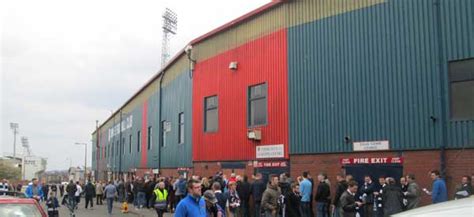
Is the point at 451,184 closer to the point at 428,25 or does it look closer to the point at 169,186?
the point at 428,25

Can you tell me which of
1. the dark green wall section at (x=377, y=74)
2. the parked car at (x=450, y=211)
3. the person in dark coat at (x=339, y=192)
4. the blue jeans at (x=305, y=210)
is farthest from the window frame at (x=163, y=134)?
the parked car at (x=450, y=211)

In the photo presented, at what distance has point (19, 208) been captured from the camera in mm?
9570

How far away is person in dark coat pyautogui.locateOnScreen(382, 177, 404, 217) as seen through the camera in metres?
15.0

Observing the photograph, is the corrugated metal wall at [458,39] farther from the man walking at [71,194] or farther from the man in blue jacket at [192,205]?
the man walking at [71,194]

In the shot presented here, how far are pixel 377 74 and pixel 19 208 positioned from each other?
11.8 meters

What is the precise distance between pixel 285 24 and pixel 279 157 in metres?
5.08

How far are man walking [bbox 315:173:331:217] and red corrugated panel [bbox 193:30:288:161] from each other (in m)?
3.91

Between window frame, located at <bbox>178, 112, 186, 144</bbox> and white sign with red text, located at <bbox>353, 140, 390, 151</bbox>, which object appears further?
window frame, located at <bbox>178, 112, 186, 144</bbox>

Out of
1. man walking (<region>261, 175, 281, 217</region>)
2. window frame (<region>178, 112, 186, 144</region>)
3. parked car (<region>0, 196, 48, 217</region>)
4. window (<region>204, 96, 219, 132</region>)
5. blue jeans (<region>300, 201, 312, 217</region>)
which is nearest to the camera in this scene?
parked car (<region>0, 196, 48, 217</region>)

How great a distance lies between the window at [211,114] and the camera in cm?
2672

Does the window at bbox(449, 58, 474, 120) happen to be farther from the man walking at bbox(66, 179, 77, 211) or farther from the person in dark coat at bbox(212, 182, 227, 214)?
the man walking at bbox(66, 179, 77, 211)

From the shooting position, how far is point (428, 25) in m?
16.5

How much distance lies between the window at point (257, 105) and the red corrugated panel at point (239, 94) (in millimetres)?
253

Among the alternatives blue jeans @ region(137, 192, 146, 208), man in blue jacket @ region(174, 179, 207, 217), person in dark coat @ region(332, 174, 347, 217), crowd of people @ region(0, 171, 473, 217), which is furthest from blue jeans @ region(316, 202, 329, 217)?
blue jeans @ region(137, 192, 146, 208)
